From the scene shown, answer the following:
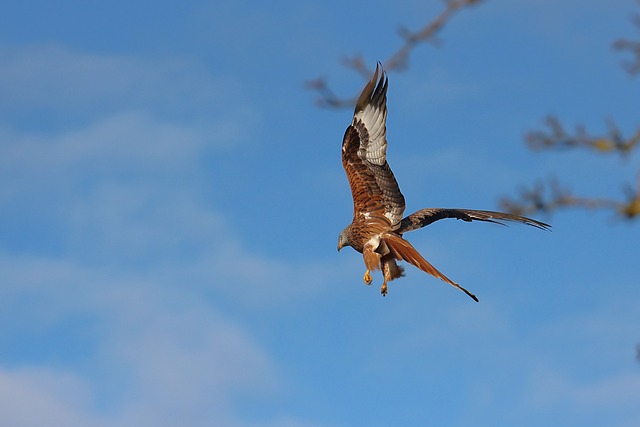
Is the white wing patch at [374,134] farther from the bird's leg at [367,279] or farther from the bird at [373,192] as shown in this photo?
the bird's leg at [367,279]

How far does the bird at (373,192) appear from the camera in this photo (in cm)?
958

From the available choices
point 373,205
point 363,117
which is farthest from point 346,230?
point 363,117

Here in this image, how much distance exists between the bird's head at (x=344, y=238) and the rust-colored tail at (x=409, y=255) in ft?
1.98

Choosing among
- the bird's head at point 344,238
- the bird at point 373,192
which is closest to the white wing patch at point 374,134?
the bird at point 373,192

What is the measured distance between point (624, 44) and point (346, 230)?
7.31 metres

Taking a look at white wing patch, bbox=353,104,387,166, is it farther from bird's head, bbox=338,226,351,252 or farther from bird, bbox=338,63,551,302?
bird's head, bbox=338,226,351,252

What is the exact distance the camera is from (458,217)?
1085 centimetres

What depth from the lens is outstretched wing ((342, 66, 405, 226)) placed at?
9.82m

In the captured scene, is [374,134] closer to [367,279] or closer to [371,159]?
[371,159]

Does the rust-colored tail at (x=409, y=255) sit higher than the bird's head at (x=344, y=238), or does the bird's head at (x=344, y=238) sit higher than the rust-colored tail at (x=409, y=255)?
the bird's head at (x=344, y=238)

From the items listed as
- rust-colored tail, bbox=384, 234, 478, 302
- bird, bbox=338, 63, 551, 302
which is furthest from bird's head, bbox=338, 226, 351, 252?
rust-colored tail, bbox=384, 234, 478, 302

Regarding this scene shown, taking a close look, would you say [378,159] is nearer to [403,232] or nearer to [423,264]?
[403,232]

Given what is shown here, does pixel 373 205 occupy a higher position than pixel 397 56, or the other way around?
pixel 373 205

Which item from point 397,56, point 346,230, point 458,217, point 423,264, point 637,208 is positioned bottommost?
point 637,208
